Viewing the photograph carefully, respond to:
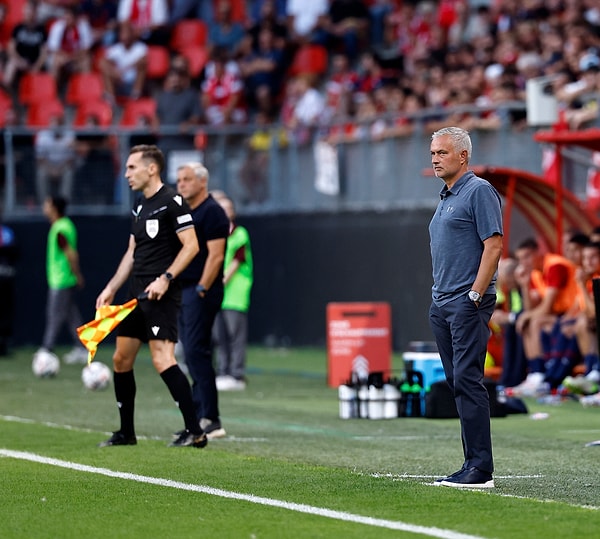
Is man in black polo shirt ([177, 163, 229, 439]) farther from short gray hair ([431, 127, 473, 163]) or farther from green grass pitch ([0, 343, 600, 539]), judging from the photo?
short gray hair ([431, 127, 473, 163])

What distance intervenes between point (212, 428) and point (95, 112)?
1507cm

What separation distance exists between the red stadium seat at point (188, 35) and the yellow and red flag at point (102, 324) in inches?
711

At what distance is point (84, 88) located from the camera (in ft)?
87.3

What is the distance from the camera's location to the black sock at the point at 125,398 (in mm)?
11227

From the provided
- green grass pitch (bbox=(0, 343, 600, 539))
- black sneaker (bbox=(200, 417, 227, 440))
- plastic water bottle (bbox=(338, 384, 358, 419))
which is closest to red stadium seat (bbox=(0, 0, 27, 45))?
green grass pitch (bbox=(0, 343, 600, 539))

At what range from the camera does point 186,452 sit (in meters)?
10.8

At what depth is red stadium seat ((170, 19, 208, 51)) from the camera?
2856 centimetres

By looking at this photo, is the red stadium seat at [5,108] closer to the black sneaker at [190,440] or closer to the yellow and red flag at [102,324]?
the yellow and red flag at [102,324]

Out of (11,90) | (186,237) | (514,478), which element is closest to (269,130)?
(11,90)

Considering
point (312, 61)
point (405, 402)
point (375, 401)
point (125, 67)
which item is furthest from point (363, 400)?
point (125, 67)

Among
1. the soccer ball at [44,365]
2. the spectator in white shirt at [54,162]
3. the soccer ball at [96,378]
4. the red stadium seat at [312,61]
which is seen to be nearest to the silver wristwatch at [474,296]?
the soccer ball at [96,378]

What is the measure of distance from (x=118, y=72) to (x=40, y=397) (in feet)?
40.5

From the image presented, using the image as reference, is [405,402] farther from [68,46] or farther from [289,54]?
[68,46]

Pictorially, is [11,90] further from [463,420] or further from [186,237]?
[463,420]
